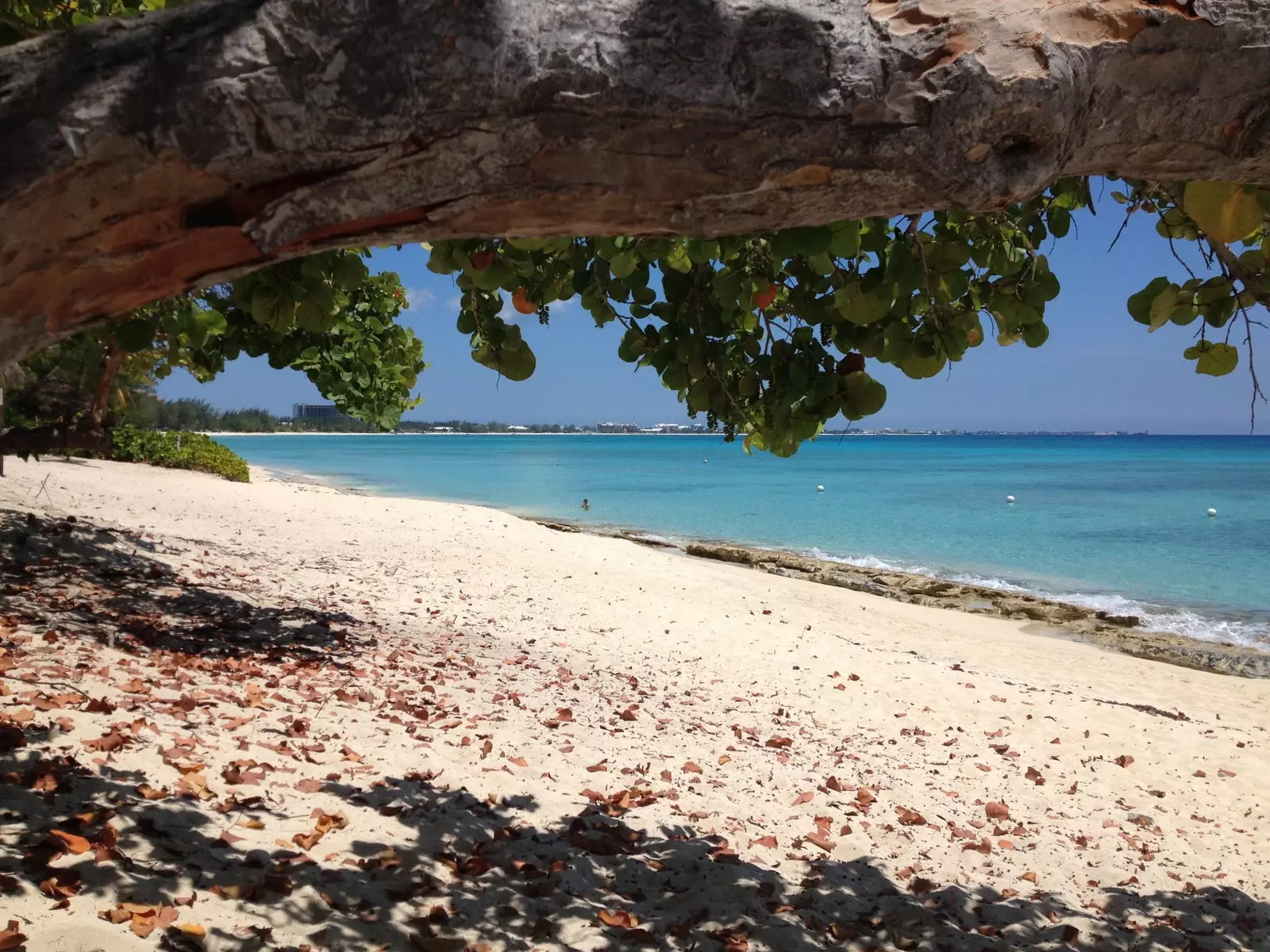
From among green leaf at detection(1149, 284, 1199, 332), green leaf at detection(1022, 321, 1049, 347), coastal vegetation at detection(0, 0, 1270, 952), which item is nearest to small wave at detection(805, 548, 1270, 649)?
coastal vegetation at detection(0, 0, 1270, 952)

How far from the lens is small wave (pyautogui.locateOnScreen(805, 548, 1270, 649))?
14.2m

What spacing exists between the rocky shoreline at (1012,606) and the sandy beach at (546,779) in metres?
2.41

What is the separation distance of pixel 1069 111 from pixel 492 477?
54.6 m

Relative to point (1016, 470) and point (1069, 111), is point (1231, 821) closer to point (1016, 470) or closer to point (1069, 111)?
point (1069, 111)

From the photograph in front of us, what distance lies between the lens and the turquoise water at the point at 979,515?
19172 millimetres

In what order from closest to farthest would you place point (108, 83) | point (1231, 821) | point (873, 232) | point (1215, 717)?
point (108, 83) < point (873, 232) < point (1231, 821) < point (1215, 717)

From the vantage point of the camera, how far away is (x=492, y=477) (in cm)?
5506

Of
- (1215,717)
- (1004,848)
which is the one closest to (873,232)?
(1004,848)

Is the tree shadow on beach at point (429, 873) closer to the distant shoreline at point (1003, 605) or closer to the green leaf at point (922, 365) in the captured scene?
the green leaf at point (922, 365)

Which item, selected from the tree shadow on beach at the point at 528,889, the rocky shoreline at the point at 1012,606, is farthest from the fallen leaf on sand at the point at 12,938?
the rocky shoreline at the point at 1012,606

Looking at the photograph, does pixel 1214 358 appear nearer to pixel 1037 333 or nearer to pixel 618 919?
pixel 1037 333

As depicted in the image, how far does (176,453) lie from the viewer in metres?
22.5

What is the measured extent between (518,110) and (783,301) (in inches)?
109

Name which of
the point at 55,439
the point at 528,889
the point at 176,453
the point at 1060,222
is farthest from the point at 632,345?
the point at 176,453
